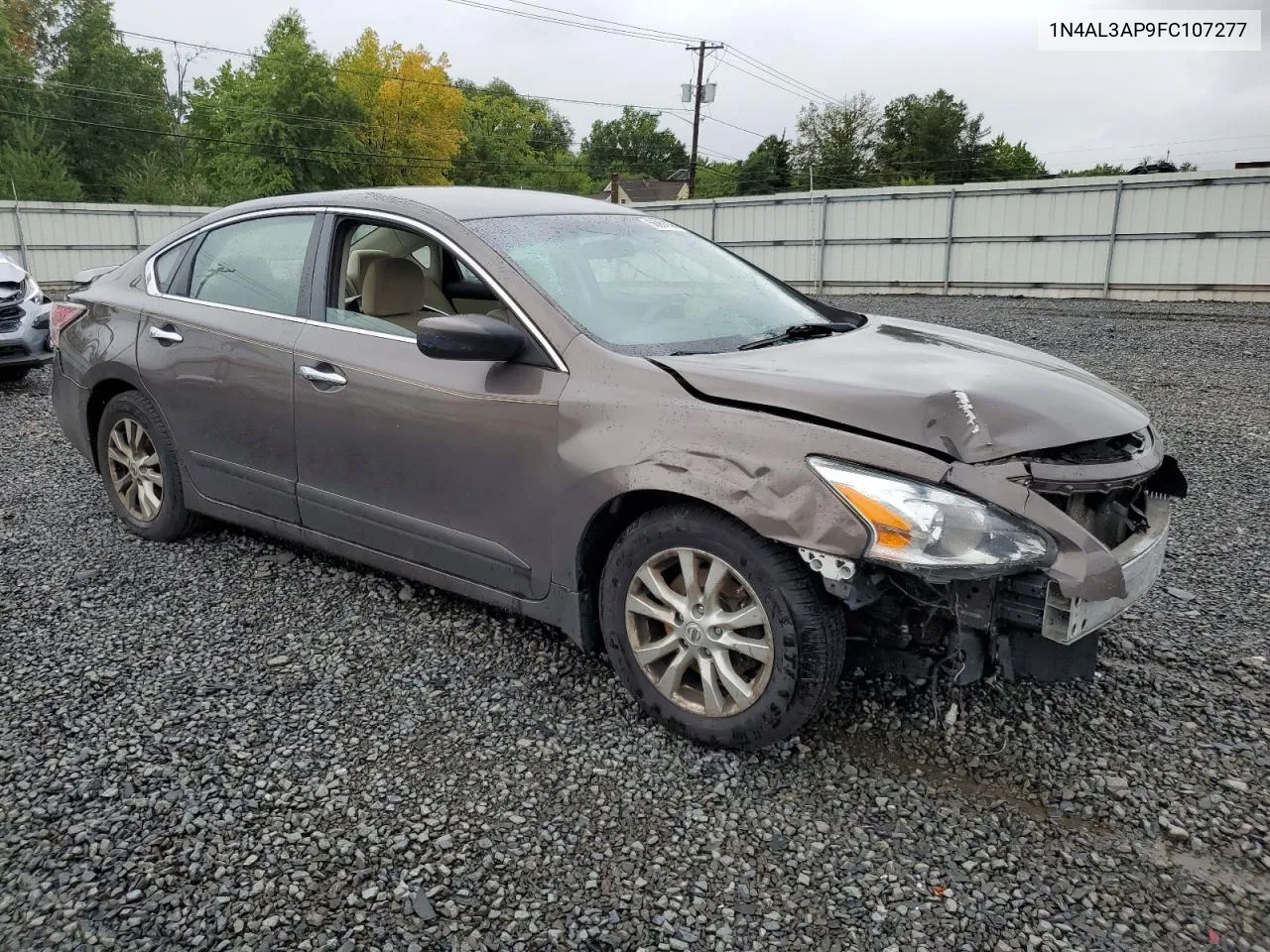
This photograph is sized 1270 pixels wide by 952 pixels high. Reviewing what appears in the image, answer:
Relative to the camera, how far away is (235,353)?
3879 mm

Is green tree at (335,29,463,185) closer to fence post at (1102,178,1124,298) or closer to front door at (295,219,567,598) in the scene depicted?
fence post at (1102,178,1124,298)

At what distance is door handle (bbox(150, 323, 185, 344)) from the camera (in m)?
4.15

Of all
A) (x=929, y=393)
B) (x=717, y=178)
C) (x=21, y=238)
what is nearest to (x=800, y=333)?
(x=929, y=393)

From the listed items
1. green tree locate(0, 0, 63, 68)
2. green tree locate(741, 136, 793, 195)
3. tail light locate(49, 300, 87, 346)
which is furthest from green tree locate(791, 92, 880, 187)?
tail light locate(49, 300, 87, 346)

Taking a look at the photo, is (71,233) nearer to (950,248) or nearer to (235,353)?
(950,248)

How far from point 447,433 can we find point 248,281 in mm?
1467

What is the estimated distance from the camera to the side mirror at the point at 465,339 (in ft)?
9.74

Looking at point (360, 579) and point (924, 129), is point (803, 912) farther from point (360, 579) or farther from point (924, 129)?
point (924, 129)

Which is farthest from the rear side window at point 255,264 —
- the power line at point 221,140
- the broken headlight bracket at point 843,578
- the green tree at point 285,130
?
the power line at point 221,140

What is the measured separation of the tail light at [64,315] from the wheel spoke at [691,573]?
3.60m

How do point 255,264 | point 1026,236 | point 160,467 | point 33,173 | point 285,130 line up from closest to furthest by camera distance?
1. point 255,264
2. point 160,467
3. point 1026,236
4. point 33,173
5. point 285,130

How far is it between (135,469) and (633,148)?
337 ft

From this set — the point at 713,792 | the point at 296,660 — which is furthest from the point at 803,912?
the point at 296,660

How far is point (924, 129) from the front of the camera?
70.7m
